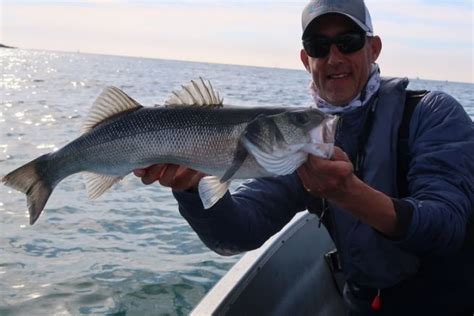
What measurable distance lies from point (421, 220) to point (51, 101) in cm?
2785

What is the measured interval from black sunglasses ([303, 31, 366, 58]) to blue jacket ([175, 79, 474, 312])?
34 centimetres

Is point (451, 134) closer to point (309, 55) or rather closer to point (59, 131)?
→ point (309, 55)

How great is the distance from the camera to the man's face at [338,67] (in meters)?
3.74

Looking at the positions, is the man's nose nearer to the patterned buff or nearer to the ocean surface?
the patterned buff

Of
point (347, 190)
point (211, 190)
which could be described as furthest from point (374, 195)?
point (211, 190)

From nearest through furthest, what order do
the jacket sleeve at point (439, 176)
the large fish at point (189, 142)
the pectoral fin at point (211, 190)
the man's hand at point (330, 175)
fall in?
1. the man's hand at point (330, 175)
2. the large fish at point (189, 142)
3. the jacket sleeve at point (439, 176)
4. the pectoral fin at point (211, 190)

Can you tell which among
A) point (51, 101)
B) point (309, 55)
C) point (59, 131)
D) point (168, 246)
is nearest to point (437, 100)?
point (309, 55)

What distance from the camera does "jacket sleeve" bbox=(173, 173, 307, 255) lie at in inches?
139

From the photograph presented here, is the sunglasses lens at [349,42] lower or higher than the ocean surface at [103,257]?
higher

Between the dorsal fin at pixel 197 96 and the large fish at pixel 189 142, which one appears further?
the dorsal fin at pixel 197 96

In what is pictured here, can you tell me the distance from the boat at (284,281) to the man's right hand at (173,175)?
36.1 inches

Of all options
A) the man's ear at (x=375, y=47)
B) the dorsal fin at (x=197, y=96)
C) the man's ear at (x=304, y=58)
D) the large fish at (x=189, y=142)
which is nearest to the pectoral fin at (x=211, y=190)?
the large fish at (x=189, y=142)

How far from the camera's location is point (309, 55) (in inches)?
152

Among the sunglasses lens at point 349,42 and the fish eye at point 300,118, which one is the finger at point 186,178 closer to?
the fish eye at point 300,118
